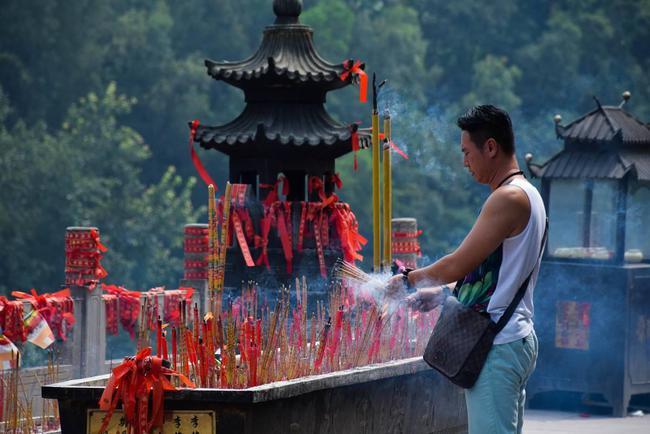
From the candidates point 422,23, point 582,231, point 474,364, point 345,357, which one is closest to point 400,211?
point 422,23

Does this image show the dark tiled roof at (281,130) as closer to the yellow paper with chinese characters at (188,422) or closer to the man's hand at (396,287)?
the yellow paper with chinese characters at (188,422)

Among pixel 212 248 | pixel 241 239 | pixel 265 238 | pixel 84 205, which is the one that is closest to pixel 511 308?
pixel 212 248

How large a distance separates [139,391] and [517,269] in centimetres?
165

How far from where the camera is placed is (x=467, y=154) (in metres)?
4.84

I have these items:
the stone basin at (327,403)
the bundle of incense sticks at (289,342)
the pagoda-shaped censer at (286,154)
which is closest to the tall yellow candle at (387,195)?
the bundle of incense sticks at (289,342)

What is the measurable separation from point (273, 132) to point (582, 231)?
8.60ft

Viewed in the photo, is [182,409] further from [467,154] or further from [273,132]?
[273,132]

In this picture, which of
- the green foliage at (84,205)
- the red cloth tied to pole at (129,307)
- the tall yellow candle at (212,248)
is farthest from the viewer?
the green foliage at (84,205)

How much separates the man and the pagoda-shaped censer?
5287mm

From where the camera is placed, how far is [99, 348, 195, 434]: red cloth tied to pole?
17.5ft

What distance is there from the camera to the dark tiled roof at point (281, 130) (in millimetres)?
9953

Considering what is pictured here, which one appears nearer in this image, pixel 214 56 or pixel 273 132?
pixel 273 132

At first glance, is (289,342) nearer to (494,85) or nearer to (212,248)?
(212,248)

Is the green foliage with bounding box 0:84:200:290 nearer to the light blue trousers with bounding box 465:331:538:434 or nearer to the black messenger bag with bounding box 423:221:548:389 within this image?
the black messenger bag with bounding box 423:221:548:389
